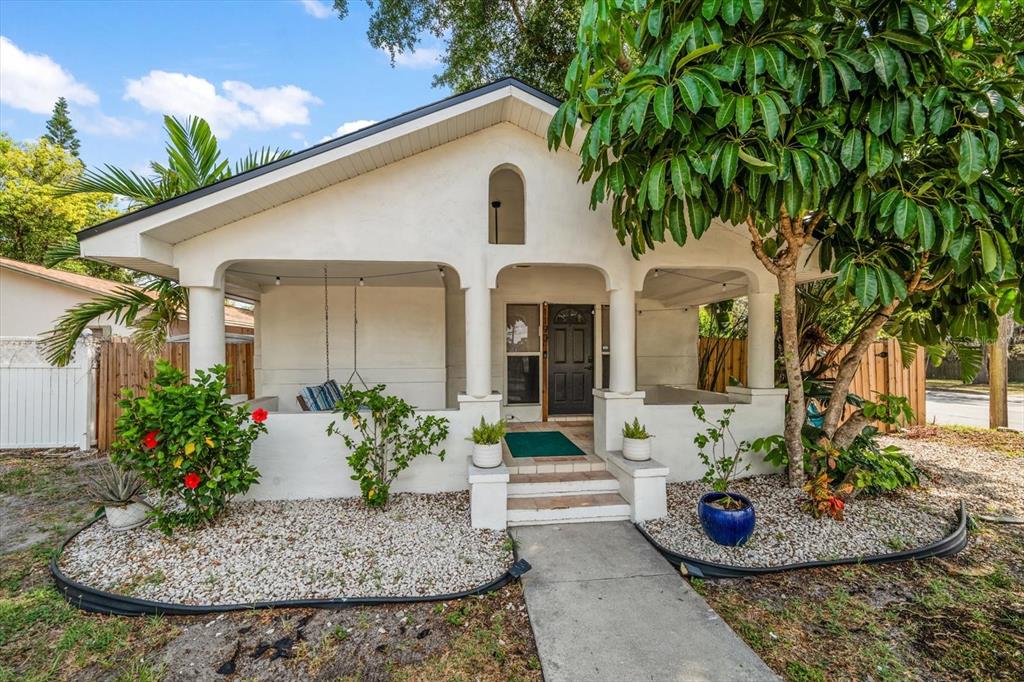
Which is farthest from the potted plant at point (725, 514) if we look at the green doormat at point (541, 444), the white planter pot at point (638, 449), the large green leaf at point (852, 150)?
the large green leaf at point (852, 150)

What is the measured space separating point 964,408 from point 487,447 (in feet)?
52.3

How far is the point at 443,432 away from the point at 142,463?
274cm

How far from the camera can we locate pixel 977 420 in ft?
34.6

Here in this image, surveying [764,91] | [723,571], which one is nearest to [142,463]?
[723,571]

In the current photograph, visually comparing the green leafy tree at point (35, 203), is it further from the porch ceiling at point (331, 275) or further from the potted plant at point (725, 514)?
the potted plant at point (725, 514)

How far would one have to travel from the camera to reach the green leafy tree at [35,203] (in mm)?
15719

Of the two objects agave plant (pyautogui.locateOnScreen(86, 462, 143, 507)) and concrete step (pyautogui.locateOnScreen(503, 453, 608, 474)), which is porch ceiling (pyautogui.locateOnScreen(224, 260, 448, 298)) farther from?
concrete step (pyautogui.locateOnScreen(503, 453, 608, 474))

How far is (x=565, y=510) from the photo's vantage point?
15.1 feet

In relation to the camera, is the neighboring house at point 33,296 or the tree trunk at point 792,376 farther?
the neighboring house at point 33,296

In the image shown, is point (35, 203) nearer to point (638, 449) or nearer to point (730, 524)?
point (638, 449)

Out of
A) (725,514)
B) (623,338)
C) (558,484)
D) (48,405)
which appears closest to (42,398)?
(48,405)

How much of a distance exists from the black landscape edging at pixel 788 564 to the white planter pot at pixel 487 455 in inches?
65.3

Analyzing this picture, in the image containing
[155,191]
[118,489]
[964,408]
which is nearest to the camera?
[118,489]

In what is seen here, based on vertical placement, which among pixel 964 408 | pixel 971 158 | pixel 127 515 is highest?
pixel 971 158
